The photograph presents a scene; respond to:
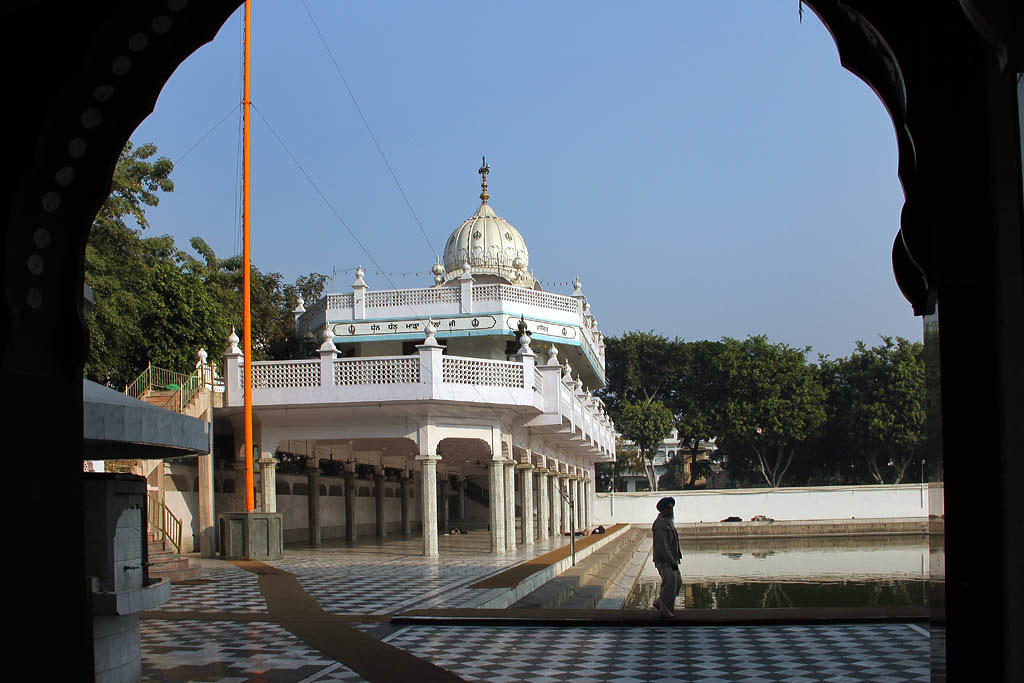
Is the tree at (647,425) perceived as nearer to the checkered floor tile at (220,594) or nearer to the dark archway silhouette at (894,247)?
the checkered floor tile at (220,594)

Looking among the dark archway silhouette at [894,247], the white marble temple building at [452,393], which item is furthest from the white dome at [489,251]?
the dark archway silhouette at [894,247]

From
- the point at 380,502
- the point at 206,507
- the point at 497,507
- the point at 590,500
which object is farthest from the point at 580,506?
the point at 206,507

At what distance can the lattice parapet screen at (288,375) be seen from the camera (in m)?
22.8

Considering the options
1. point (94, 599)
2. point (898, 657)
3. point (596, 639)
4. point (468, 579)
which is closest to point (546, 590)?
point (468, 579)

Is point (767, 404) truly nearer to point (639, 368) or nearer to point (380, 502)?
point (639, 368)

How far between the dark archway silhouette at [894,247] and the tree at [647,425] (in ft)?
187

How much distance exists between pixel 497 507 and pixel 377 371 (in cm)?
500

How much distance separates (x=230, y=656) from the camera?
926 cm

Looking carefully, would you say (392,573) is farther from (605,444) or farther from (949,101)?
(605,444)

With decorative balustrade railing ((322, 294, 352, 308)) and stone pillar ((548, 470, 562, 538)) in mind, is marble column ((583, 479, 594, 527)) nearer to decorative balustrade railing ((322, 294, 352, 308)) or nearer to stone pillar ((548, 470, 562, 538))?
stone pillar ((548, 470, 562, 538))

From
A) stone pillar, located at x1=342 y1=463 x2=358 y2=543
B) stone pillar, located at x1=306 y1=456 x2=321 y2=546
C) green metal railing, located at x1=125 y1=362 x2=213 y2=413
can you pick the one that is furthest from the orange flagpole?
stone pillar, located at x1=342 y1=463 x2=358 y2=543

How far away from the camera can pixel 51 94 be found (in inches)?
179

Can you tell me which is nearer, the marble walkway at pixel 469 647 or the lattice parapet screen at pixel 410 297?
the marble walkway at pixel 469 647

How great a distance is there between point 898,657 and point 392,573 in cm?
1168
